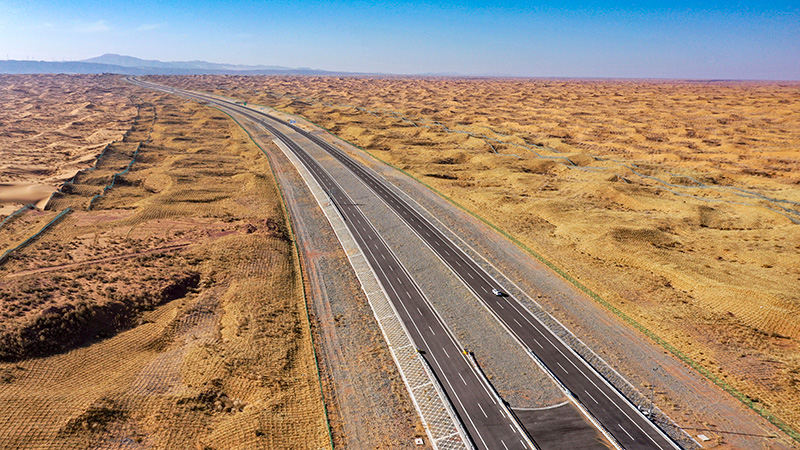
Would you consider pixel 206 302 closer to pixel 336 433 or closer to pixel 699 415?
pixel 336 433

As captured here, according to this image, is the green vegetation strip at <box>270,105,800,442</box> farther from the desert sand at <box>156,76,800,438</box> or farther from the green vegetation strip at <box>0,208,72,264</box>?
the green vegetation strip at <box>0,208,72,264</box>

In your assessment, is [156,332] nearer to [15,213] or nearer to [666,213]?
[15,213]

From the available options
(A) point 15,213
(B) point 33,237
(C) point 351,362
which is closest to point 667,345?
(C) point 351,362

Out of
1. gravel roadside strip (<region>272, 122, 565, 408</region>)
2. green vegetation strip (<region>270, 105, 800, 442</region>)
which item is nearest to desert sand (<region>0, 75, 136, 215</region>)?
gravel roadside strip (<region>272, 122, 565, 408</region>)

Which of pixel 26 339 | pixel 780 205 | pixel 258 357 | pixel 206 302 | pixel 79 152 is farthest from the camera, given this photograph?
pixel 79 152

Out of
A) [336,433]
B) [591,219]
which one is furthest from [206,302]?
[591,219]
